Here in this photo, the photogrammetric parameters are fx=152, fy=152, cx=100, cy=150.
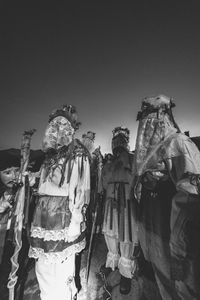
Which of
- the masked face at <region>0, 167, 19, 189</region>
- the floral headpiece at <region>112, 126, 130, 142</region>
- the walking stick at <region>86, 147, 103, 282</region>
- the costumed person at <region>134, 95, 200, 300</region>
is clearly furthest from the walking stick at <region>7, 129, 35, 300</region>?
the floral headpiece at <region>112, 126, 130, 142</region>

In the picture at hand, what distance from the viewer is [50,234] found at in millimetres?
1942

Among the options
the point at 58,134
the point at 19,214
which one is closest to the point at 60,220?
the point at 19,214

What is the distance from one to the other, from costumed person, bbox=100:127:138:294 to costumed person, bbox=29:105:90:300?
38.9 inches

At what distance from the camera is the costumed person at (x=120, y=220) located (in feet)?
8.97

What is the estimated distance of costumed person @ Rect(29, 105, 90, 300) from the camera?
1938 mm

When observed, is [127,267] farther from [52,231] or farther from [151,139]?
[151,139]

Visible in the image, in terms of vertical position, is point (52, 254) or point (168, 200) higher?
point (168, 200)

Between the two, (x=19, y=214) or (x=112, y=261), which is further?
(x=112, y=261)

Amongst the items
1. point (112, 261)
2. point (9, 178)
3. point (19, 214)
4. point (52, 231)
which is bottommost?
point (112, 261)

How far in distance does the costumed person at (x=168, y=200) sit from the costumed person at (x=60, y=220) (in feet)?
2.91

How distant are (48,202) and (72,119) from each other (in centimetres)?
136

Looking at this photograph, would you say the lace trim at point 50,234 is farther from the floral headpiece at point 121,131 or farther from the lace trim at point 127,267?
the floral headpiece at point 121,131

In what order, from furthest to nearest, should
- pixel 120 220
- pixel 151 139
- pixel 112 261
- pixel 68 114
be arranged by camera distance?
pixel 112 261
pixel 120 220
pixel 68 114
pixel 151 139

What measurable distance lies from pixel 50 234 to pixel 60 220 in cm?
20
